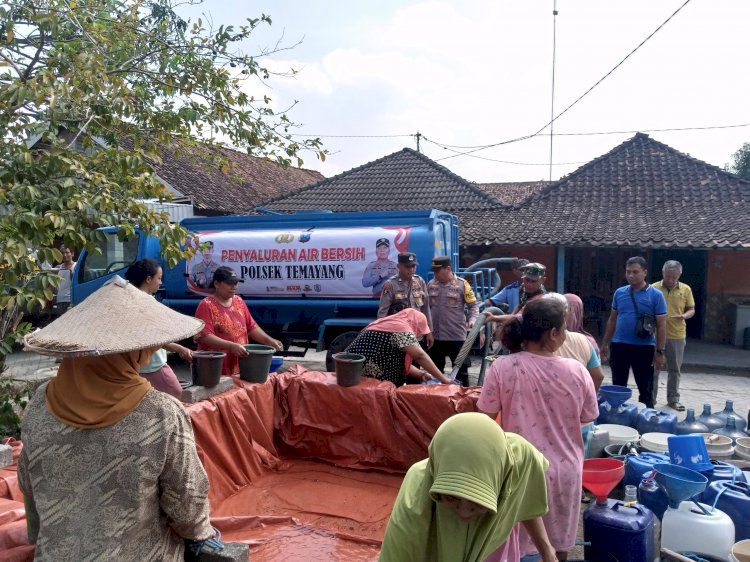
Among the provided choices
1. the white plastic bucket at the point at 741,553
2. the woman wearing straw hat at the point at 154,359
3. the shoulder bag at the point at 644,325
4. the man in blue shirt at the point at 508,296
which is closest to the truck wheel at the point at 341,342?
the man in blue shirt at the point at 508,296

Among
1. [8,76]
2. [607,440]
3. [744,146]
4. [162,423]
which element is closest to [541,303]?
[162,423]

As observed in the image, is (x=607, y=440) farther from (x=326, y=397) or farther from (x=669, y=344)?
(x=669, y=344)

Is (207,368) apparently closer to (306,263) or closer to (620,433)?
(620,433)

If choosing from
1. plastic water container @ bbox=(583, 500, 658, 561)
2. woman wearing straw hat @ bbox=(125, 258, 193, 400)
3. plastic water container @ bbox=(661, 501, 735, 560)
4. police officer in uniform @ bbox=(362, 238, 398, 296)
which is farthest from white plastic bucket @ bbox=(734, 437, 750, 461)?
police officer in uniform @ bbox=(362, 238, 398, 296)

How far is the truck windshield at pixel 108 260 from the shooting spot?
8.73 metres

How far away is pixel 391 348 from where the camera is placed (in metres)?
4.18

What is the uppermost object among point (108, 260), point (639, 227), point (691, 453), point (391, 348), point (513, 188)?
point (513, 188)

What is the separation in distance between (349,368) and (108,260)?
20.9ft

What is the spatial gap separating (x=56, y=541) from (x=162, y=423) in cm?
47

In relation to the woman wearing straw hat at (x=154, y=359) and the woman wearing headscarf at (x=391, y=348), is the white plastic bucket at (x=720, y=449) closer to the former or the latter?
the woman wearing headscarf at (x=391, y=348)

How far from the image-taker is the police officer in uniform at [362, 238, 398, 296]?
7219 millimetres

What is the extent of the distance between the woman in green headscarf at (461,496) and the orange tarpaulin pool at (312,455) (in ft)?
6.28

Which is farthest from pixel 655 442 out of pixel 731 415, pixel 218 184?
pixel 218 184

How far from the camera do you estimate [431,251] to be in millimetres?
7062
